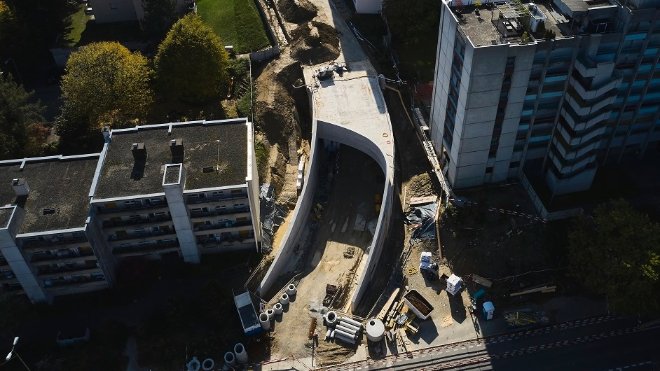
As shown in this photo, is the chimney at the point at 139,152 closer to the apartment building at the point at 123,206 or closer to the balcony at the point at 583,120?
the apartment building at the point at 123,206

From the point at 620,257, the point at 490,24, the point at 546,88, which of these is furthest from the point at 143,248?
the point at 620,257

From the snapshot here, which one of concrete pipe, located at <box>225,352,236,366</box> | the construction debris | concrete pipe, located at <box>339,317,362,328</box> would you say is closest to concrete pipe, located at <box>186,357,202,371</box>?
concrete pipe, located at <box>225,352,236,366</box>

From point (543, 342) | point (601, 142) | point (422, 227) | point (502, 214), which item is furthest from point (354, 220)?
point (601, 142)

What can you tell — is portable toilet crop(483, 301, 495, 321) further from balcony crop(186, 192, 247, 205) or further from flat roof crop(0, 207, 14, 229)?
flat roof crop(0, 207, 14, 229)

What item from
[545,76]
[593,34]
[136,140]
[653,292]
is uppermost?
[593,34]

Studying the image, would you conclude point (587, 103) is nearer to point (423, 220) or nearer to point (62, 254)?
point (423, 220)

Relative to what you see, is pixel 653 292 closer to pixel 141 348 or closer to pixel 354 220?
pixel 354 220

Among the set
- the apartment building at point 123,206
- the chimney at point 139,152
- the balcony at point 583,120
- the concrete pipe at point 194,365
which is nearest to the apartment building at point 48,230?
the apartment building at point 123,206
